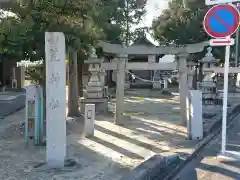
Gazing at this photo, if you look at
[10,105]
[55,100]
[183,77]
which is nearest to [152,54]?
[183,77]

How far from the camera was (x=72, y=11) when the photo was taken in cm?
786

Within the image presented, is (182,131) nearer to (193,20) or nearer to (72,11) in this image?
(72,11)

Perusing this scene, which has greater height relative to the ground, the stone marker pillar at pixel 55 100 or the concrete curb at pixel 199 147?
the stone marker pillar at pixel 55 100

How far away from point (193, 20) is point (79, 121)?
10.8 meters

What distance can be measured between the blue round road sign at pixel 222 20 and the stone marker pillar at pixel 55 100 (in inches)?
110

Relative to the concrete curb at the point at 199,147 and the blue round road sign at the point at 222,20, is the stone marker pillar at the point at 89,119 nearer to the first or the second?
the concrete curb at the point at 199,147

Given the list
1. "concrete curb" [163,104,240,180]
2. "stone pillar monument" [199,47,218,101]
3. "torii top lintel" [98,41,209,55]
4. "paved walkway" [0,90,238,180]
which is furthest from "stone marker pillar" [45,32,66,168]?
"stone pillar monument" [199,47,218,101]

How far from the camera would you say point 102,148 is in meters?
8.07

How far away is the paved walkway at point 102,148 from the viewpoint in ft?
20.2

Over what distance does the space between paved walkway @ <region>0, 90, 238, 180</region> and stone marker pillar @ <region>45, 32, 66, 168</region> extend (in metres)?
0.35

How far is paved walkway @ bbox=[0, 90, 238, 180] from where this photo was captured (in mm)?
6168

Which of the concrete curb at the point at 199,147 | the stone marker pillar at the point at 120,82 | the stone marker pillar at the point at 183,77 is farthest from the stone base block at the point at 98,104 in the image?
the concrete curb at the point at 199,147

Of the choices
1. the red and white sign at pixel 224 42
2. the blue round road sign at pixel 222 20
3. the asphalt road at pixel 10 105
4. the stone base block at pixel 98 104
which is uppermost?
the blue round road sign at pixel 222 20

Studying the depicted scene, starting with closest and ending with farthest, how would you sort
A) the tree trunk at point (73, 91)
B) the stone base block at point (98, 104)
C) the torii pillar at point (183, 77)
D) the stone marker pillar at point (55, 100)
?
the stone marker pillar at point (55, 100) → the torii pillar at point (183, 77) → the tree trunk at point (73, 91) → the stone base block at point (98, 104)
